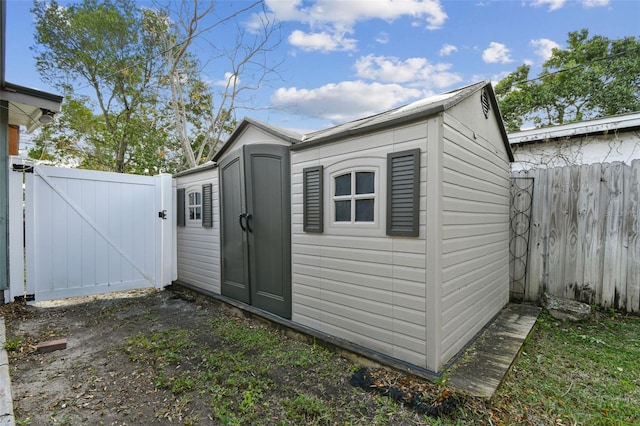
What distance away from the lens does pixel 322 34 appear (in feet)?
19.9

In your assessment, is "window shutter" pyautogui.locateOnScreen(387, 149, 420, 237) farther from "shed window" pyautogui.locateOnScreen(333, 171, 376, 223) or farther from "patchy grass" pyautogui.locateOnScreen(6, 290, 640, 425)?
"patchy grass" pyautogui.locateOnScreen(6, 290, 640, 425)

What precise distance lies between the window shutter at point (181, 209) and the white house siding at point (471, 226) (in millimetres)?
4466

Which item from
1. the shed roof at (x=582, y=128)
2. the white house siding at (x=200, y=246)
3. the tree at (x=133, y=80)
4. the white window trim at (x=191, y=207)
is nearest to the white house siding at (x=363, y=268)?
the white house siding at (x=200, y=246)

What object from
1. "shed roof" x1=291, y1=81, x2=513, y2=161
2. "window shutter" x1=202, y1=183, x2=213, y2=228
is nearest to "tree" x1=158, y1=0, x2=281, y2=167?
"window shutter" x1=202, y1=183, x2=213, y2=228

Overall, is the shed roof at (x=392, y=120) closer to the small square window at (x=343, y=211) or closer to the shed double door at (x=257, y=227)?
the shed double door at (x=257, y=227)

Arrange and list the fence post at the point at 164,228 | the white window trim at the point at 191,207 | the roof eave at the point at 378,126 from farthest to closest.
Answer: the fence post at the point at 164,228
the white window trim at the point at 191,207
the roof eave at the point at 378,126

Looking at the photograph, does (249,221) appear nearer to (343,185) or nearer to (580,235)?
(343,185)

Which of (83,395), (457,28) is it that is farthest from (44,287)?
(457,28)

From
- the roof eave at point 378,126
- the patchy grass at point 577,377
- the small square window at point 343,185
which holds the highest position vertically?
the roof eave at point 378,126

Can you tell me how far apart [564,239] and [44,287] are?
6908 millimetres

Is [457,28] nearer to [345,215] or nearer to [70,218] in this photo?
[345,215]

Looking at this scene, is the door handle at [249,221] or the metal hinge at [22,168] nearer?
the door handle at [249,221]

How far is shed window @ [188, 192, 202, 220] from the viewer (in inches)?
193

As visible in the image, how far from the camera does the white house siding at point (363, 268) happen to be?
228cm
